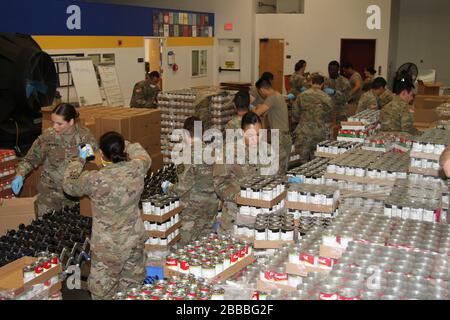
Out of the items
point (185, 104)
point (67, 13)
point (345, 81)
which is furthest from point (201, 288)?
point (345, 81)

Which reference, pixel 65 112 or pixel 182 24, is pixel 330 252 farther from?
pixel 182 24

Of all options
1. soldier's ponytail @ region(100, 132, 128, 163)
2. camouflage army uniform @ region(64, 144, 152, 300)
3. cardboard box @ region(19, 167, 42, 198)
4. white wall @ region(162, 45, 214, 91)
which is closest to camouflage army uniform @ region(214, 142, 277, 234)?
camouflage army uniform @ region(64, 144, 152, 300)

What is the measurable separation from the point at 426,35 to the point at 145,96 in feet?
33.9

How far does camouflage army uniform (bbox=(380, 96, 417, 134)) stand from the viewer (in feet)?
25.6

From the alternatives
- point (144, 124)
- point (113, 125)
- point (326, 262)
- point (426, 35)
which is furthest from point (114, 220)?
point (426, 35)

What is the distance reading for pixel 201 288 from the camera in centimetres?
342

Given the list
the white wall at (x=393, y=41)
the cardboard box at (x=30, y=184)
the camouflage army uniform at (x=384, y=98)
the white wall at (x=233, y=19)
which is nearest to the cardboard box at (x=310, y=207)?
the cardboard box at (x=30, y=184)

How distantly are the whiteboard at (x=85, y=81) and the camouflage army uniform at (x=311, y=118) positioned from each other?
4169 millimetres

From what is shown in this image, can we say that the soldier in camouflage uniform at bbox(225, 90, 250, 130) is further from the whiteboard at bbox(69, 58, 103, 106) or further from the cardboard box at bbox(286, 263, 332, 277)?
the whiteboard at bbox(69, 58, 103, 106)

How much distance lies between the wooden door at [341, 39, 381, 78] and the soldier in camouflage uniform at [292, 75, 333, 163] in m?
6.83

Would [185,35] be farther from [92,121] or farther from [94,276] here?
[94,276]

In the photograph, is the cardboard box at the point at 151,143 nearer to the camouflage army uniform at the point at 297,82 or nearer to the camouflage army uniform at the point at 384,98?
the camouflage army uniform at the point at 384,98

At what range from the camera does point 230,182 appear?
17.8 feet

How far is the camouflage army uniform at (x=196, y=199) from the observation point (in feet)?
18.0
